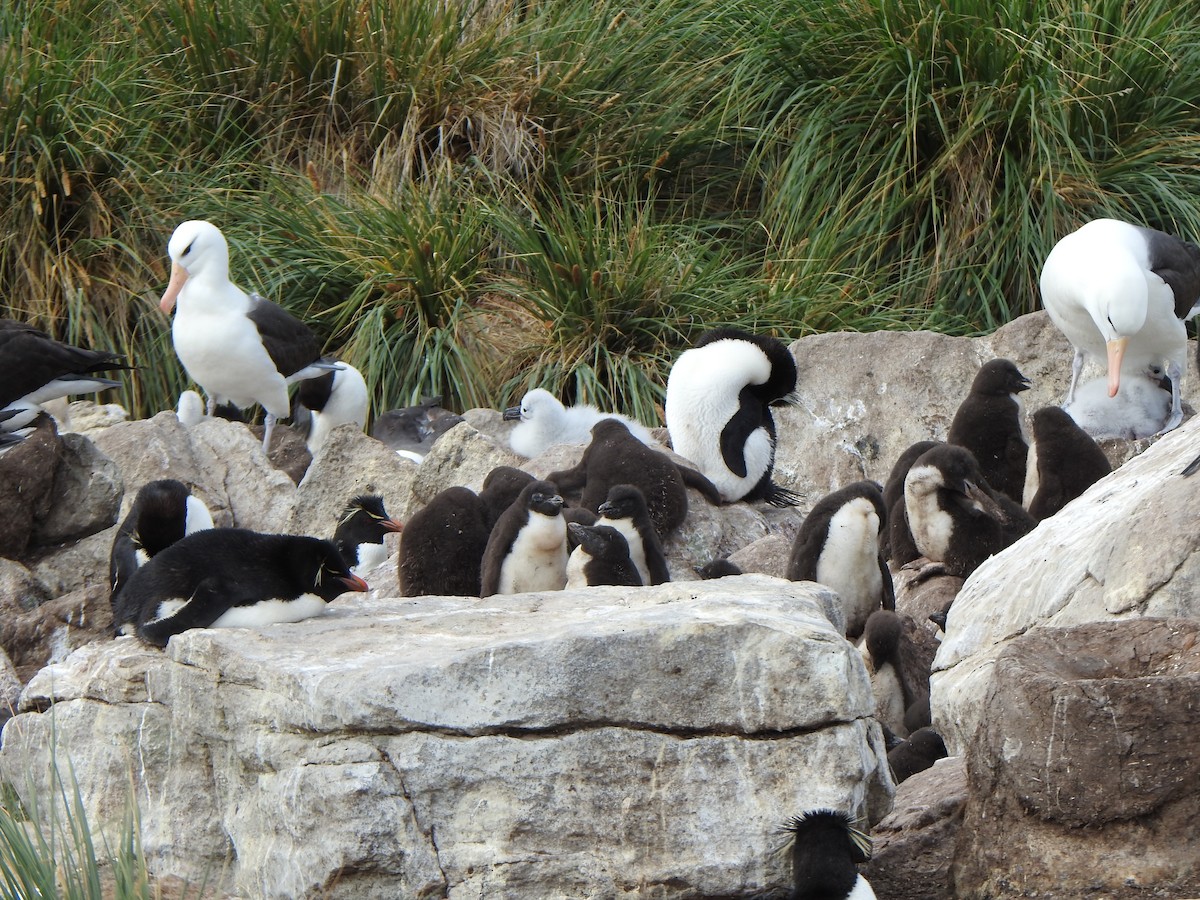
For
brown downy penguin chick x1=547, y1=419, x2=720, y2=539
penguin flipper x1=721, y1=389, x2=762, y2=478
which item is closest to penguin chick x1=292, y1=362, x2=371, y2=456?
penguin flipper x1=721, y1=389, x2=762, y2=478

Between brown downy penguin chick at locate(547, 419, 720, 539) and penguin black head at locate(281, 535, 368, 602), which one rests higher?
penguin black head at locate(281, 535, 368, 602)

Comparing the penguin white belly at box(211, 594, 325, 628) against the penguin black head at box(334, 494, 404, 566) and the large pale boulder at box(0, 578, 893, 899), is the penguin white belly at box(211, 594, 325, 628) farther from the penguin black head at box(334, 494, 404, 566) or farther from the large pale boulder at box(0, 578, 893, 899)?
the penguin black head at box(334, 494, 404, 566)

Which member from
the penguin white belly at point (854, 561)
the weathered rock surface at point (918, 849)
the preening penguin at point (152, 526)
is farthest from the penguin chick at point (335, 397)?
the weathered rock surface at point (918, 849)

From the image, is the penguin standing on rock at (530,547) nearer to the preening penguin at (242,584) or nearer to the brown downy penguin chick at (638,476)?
the brown downy penguin chick at (638,476)

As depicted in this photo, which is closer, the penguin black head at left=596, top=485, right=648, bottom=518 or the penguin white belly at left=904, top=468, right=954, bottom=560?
the penguin black head at left=596, top=485, right=648, bottom=518

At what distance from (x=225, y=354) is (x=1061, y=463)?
233 inches

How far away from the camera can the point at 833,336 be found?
10.1 metres

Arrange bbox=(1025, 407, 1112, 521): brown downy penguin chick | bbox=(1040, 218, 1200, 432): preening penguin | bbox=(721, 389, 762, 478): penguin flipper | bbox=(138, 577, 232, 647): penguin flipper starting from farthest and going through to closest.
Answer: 1. bbox=(1040, 218, 1200, 432): preening penguin
2. bbox=(721, 389, 762, 478): penguin flipper
3. bbox=(1025, 407, 1112, 521): brown downy penguin chick
4. bbox=(138, 577, 232, 647): penguin flipper

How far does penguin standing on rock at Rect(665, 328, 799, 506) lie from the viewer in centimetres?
868

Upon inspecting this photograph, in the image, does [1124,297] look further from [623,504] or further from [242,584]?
[242,584]

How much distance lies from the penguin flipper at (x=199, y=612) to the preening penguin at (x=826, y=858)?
176cm

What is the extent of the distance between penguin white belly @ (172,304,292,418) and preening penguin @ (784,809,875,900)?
27.3ft

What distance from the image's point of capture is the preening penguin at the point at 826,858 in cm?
342

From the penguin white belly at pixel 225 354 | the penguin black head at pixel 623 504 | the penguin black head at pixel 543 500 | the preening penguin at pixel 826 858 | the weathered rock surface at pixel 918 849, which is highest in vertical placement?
the penguin white belly at pixel 225 354
